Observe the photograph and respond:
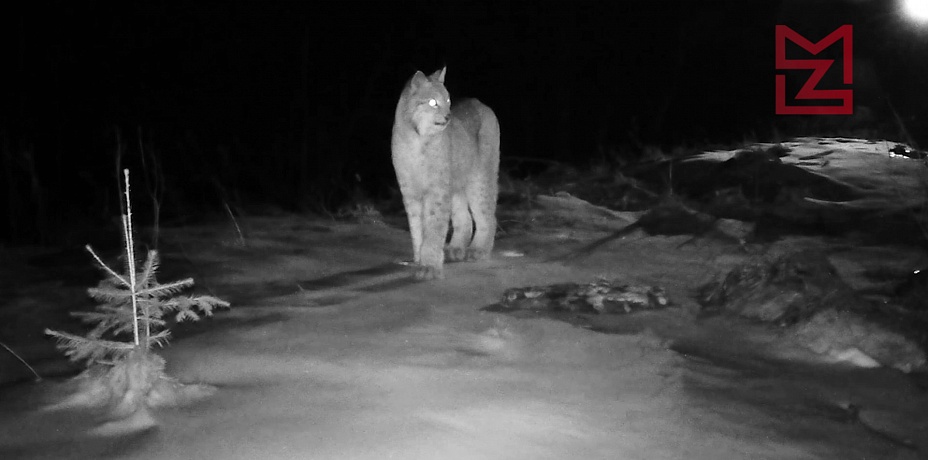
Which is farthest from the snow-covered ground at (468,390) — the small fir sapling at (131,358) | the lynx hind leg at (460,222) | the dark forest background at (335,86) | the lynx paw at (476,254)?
the dark forest background at (335,86)

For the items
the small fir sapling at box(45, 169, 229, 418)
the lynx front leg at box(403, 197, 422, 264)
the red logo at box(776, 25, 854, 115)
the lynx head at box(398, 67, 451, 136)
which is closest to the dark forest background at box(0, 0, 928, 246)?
the red logo at box(776, 25, 854, 115)

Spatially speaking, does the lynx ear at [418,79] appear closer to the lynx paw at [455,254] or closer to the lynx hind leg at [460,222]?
the lynx hind leg at [460,222]

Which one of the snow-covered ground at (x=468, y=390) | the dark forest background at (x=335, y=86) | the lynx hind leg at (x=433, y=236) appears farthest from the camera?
the dark forest background at (x=335, y=86)

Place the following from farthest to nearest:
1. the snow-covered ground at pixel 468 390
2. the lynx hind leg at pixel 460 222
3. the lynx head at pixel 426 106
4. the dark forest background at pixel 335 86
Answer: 1. the dark forest background at pixel 335 86
2. the lynx hind leg at pixel 460 222
3. the lynx head at pixel 426 106
4. the snow-covered ground at pixel 468 390

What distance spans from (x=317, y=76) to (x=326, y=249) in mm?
7698

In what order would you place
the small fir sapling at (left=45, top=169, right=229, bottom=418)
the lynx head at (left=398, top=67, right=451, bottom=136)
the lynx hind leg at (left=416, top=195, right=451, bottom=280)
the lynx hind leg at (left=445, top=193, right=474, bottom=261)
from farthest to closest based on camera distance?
the lynx hind leg at (left=445, top=193, right=474, bottom=261) < the lynx hind leg at (left=416, top=195, right=451, bottom=280) < the lynx head at (left=398, top=67, right=451, bottom=136) < the small fir sapling at (left=45, top=169, right=229, bottom=418)

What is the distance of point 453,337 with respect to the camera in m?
3.69

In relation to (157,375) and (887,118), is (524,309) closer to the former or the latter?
(157,375)

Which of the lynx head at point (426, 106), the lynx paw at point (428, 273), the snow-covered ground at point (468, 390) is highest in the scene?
the lynx head at point (426, 106)

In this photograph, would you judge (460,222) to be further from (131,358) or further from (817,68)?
(817,68)

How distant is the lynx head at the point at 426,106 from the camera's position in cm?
504

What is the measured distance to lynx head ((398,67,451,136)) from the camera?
199 inches

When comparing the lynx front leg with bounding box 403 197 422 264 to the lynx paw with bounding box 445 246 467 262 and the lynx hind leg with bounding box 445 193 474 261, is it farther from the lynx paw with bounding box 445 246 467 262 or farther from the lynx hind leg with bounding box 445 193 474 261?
the lynx hind leg with bounding box 445 193 474 261

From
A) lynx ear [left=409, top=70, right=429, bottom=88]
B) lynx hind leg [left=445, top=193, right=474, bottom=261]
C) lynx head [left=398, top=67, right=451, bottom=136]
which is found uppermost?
lynx ear [left=409, top=70, right=429, bottom=88]
